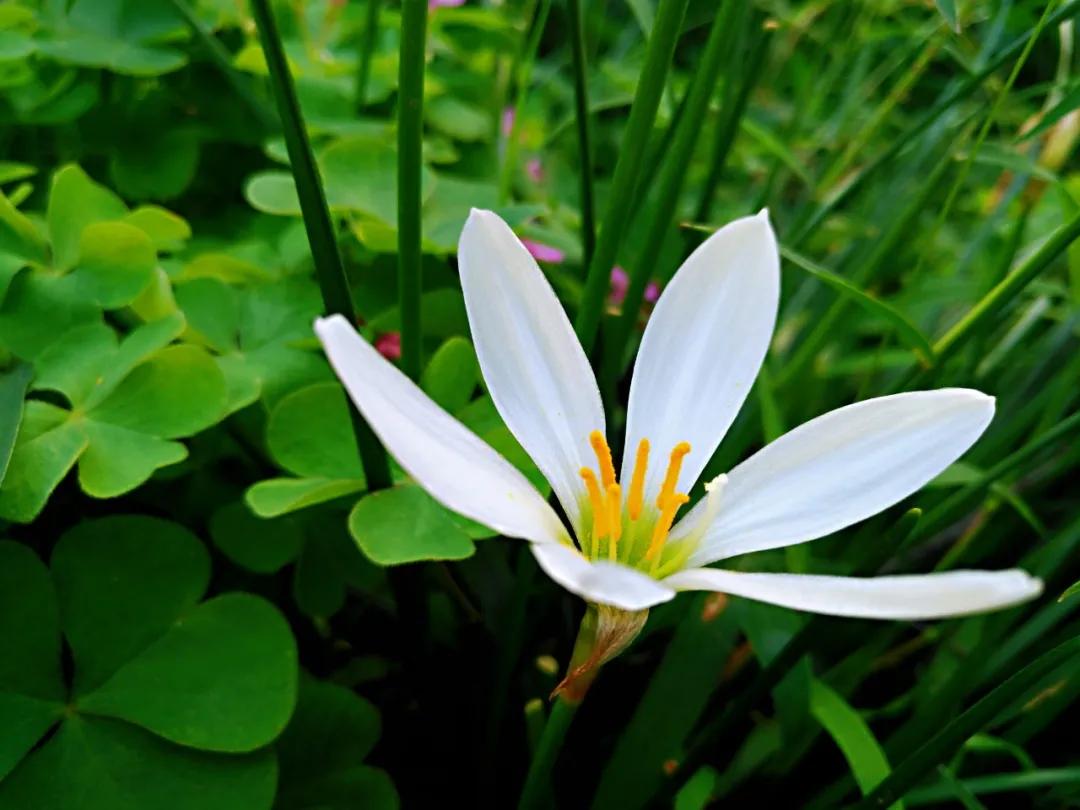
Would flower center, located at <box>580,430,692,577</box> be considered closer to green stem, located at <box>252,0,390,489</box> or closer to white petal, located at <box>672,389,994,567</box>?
white petal, located at <box>672,389,994,567</box>

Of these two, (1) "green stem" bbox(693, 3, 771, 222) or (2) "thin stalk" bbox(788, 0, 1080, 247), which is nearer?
(2) "thin stalk" bbox(788, 0, 1080, 247)

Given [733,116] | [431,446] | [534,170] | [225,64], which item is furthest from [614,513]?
[534,170]

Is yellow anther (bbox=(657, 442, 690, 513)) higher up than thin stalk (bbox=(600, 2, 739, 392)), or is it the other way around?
thin stalk (bbox=(600, 2, 739, 392))

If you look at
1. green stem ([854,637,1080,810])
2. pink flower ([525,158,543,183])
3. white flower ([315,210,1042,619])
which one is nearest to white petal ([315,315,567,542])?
white flower ([315,210,1042,619])

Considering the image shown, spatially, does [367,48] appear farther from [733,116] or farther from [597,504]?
[597,504]

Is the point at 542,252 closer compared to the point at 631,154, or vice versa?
the point at 631,154

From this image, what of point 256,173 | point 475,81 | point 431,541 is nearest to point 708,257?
point 431,541
